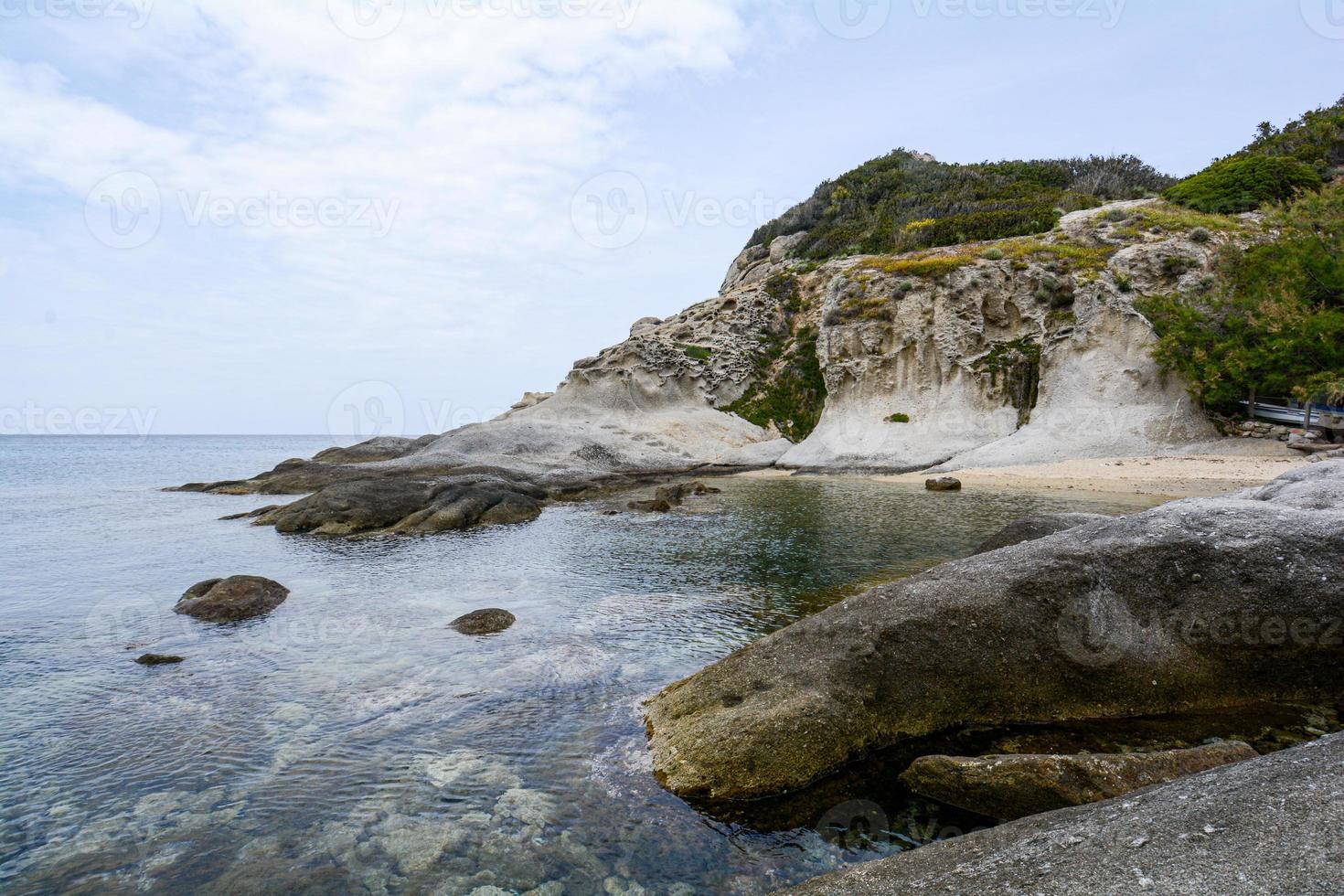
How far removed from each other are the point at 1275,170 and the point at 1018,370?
110 ft

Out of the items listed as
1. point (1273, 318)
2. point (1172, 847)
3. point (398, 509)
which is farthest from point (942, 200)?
point (1172, 847)


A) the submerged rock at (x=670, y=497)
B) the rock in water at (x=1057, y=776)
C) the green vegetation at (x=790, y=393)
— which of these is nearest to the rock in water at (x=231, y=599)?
the rock in water at (x=1057, y=776)

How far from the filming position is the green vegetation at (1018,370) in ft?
160

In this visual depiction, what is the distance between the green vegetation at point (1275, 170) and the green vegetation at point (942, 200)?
27.9 feet

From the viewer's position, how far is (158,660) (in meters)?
11.7

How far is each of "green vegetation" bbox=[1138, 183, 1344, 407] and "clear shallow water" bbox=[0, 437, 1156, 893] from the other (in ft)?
92.3

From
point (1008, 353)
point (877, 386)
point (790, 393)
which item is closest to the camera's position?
point (1008, 353)

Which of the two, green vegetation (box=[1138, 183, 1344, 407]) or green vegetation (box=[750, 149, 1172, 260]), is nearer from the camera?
green vegetation (box=[1138, 183, 1344, 407])

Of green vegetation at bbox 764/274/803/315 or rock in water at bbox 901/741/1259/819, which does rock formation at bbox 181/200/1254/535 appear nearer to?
green vegetation at bbox 764/274/803/315

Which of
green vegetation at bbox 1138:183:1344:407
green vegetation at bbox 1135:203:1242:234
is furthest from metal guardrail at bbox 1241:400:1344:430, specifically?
green vegetation at bbox 1135:203:1242:234

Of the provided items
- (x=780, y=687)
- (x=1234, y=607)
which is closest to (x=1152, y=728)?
(x=1234, y=607)

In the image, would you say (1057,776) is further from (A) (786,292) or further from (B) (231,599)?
(A) (786,292)

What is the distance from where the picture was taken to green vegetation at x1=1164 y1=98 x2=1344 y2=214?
57.0 m

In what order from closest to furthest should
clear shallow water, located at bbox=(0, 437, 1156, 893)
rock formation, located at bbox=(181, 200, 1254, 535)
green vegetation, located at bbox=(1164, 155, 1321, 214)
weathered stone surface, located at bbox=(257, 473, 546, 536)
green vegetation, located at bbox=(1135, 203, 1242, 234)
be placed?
clear shallow water, located at bbox=(0, 437, 1156, 893)
weathered stone surface, located at bbox=(257, 473, 546, 536)
rock formation, located at bbox=(181, 200, 1254, 535)
green vegetation, located at bbox=(1135, 203, 1242, 234)
green vegetation, located at bbox=(1164, 155, 1321, 214)
